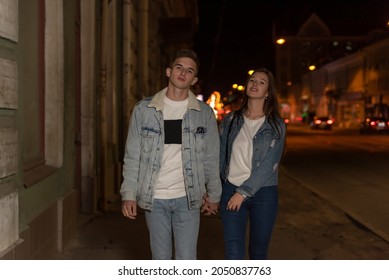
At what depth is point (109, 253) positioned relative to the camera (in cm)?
592

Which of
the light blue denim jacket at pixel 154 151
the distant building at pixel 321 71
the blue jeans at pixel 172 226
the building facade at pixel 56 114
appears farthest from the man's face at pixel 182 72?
the distant building at pixel 321 71

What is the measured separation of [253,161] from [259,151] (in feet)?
0.27

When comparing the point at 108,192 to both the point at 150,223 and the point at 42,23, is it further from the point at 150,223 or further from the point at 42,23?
the point at 150,223

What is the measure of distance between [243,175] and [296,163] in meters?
14.3

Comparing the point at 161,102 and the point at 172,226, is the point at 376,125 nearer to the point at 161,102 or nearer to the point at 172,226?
the point at 172,226

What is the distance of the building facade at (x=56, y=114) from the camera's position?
394 cm

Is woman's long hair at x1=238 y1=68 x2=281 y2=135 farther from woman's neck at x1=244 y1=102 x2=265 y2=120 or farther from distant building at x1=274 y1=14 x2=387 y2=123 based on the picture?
distant building at x1=274 y1=14 x2=387 y2=123

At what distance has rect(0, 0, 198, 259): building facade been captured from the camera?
394 cm

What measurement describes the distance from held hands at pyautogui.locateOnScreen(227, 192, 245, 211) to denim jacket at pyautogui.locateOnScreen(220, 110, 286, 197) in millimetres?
38

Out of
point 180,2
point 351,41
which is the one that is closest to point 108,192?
point 180,2

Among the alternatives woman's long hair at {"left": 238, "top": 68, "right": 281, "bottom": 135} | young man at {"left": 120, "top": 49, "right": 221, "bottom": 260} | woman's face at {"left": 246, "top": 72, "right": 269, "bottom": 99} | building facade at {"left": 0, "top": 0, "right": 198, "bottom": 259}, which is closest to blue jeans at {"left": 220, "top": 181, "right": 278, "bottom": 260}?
young man at {"left": 120, "top": 49, "right": 221, "bottom": 260}

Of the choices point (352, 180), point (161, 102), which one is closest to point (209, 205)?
point (161, 102)

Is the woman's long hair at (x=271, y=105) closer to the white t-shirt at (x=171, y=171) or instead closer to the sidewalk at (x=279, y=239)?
the white t-shirt at (x=171, y=171)

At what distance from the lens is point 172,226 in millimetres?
3678
